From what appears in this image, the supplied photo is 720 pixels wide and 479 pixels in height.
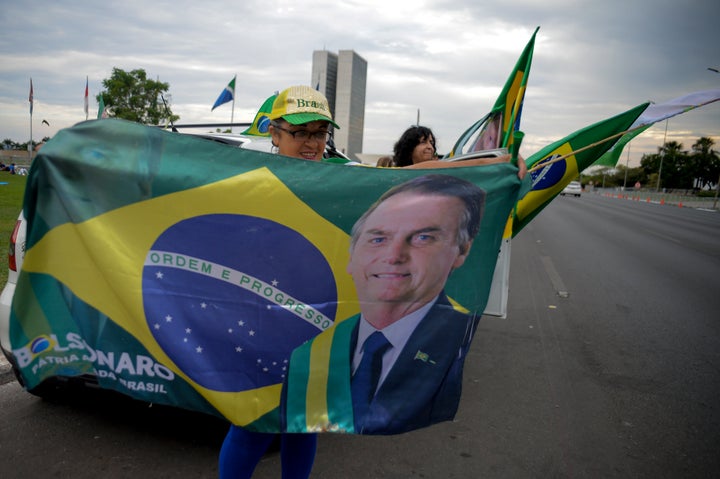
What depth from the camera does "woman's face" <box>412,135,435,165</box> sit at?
3842 mm

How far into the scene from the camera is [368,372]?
2088 mm

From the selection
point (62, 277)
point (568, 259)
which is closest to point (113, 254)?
point (62, 277)

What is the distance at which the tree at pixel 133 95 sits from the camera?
36.2 metres

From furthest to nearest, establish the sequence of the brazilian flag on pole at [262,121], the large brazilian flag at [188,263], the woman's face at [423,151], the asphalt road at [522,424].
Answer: the brazilian flag on pole at [262,121] < the woman's face at [423,151] < the asphalt road at [522,424] < the large brazilian flag at [188,263]

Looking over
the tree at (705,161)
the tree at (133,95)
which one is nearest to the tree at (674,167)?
the tree at (705,161)

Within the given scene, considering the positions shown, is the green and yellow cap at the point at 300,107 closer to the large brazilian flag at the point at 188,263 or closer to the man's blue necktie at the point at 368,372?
the large brazilian flag at the point at 188,263

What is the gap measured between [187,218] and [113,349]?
1.99ft

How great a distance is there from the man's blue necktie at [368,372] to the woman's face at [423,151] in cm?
204

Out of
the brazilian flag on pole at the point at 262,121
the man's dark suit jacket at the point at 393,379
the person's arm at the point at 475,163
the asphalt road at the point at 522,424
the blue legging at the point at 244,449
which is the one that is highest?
the brazilian flag on pole at the point at 262,121

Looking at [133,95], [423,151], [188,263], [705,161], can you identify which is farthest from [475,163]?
[705,161]

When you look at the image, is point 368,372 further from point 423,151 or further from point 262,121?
point 262,121

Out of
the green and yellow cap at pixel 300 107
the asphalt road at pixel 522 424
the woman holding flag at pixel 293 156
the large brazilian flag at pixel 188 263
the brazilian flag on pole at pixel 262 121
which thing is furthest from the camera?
the brazilian flag on pole at pixel 262 121

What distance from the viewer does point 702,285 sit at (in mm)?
8234

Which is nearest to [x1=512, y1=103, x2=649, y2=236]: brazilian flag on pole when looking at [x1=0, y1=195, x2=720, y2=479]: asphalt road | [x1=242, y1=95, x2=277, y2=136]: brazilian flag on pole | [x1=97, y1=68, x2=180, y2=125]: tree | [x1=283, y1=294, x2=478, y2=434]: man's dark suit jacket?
[x1=283, y1=294, x2=478, y2=434]: man's dark suit jacket
